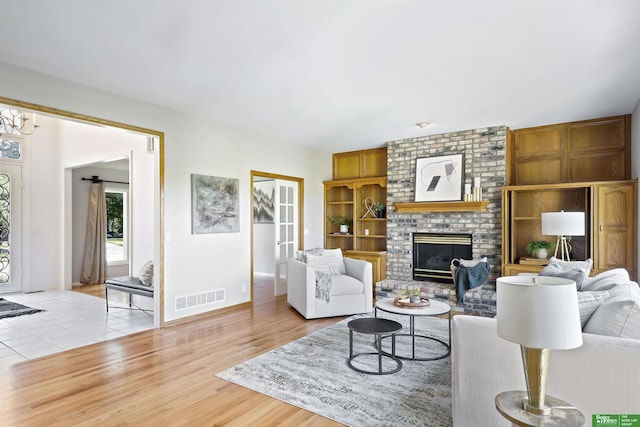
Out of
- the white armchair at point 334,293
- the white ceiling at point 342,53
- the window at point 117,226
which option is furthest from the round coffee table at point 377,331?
the window at point 117,226

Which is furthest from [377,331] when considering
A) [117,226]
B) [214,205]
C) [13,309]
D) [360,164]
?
[117,226]

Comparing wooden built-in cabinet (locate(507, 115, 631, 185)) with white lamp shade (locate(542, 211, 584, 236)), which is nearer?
white lamp shade (locate(542, 211, 584, 236))

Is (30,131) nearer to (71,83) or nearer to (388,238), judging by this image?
(71,83)

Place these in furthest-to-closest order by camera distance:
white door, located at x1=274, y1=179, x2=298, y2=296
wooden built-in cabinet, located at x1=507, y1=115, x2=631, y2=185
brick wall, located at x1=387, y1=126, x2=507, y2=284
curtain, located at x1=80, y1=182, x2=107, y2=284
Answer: curtain, located at x1=80, y1=182, x2=107, y2=284
white door, located at x1=274, y1=179, x2=298, y2=296
brick wall, located at x1=387, y1=126, x2=507, y2=284
wooden built-in cabinet, located at x1=507, y1=115, x2=631, y2=185

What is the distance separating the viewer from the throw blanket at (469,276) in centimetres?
517

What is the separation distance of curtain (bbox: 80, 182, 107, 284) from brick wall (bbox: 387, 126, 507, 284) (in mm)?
5839

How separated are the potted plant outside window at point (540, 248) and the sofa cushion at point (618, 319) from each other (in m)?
3.46

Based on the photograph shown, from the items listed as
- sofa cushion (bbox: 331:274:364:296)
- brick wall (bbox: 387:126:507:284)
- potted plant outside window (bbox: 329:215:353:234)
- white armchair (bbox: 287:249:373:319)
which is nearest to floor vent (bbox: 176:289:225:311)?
white armchair (bbox: 287:249:373:319)

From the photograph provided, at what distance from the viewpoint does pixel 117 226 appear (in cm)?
863

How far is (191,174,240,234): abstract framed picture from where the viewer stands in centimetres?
493

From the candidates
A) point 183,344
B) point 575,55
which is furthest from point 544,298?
point 183,344

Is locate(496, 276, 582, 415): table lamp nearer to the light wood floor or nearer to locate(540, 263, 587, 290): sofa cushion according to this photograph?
the light wood floor

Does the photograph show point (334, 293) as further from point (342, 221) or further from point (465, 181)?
point (465, 181)

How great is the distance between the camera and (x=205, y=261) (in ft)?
16.6
